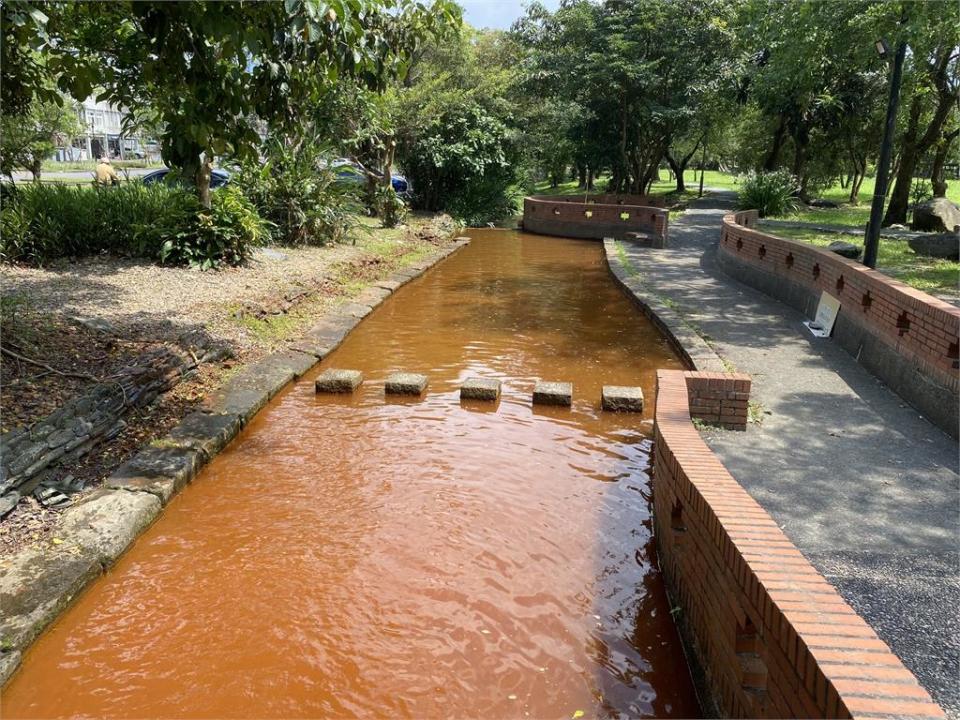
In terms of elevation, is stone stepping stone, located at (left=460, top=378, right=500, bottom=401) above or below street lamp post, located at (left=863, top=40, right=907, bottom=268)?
below

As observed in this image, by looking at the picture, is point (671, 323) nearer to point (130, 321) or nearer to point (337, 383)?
point (337, 383)

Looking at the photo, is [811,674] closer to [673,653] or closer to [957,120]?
[673,653]

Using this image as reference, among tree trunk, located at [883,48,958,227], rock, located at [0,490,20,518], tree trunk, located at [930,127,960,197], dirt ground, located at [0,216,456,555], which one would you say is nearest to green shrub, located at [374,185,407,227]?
dirt ground, located at [0,216,456,555]

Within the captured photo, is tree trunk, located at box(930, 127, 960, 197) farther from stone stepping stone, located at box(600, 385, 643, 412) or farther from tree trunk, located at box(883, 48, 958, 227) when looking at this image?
stone stepping stone, located at box(600, 385, 643, 412)

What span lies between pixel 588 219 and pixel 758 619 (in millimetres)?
20107

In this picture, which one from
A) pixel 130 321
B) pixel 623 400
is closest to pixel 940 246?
pixel 623 400

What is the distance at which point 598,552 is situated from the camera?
4.44 metres

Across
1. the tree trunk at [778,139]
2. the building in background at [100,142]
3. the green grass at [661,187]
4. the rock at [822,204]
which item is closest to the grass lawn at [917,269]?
the rock at [822,204]

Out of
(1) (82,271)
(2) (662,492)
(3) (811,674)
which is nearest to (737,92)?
(1) (82,271)

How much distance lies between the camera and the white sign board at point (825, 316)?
A: 811 cm

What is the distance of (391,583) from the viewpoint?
13.2ft

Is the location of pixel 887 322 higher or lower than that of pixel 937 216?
lower

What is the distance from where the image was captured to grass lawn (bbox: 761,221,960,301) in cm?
907

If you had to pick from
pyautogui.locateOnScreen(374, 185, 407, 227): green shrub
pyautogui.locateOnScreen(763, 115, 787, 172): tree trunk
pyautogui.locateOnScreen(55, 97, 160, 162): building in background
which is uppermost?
pyautogui.locateOnScreen(55, 97, 160, 162): building in background
